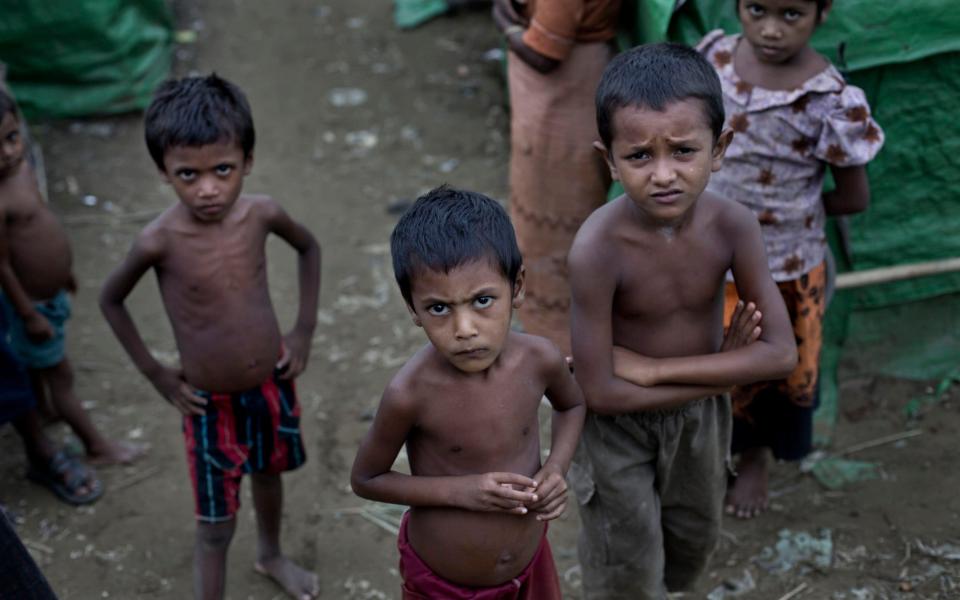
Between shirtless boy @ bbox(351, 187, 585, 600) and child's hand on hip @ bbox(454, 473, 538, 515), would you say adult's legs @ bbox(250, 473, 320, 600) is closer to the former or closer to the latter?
shirtless boy @ bbox(351, 187, 585, 600)

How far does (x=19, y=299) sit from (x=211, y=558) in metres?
1.13

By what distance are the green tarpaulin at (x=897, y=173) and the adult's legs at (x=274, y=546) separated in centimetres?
186

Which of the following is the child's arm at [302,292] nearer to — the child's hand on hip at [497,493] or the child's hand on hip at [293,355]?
the child's hand on hip at [293,355]

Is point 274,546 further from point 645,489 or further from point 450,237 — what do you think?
point 450,237

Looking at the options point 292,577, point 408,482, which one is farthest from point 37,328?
point 408,482

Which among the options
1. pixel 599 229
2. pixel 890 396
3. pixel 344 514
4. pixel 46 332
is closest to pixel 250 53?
pixel 46 332

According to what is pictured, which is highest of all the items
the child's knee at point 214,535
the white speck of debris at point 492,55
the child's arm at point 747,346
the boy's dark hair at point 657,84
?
the boy's dark hair at point 657,84

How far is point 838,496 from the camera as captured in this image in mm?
3451

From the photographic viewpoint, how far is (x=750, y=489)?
11.2 ft

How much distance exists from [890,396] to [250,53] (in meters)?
4.97

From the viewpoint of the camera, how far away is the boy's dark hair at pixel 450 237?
196cm

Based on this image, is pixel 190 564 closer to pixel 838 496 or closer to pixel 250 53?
pixel 838 496

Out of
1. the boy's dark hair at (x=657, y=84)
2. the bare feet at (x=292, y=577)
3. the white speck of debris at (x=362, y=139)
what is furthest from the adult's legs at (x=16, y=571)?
the white speck of debris at (x=362, y=139)

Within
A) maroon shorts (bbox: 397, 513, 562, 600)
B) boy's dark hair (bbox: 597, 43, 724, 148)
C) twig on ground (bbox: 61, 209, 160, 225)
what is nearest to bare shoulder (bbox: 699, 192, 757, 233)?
boy's dark hair (bbox: 597, 43, 724, 148)
